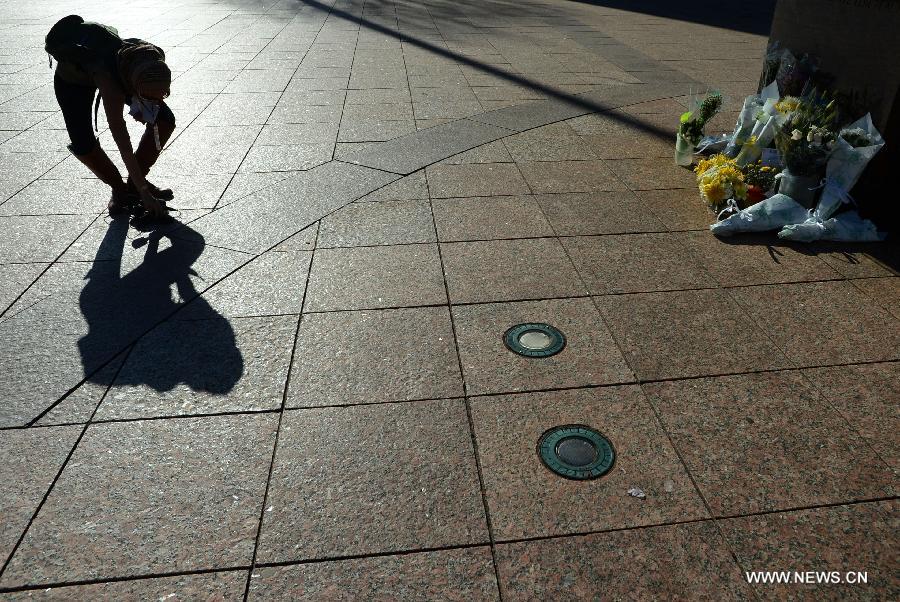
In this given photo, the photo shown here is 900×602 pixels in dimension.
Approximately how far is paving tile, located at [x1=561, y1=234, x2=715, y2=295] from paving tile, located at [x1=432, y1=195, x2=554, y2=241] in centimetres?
39

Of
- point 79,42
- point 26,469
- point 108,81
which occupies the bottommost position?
point 26,469

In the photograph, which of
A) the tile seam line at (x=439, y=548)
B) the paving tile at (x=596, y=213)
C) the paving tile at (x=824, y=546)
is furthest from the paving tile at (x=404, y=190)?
the paving tile at (x=824, y=546)

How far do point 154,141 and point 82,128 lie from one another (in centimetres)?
53

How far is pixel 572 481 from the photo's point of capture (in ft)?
9.34

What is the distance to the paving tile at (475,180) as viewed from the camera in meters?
5.81

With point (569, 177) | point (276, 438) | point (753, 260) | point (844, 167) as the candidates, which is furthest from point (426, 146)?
point (276, 438)

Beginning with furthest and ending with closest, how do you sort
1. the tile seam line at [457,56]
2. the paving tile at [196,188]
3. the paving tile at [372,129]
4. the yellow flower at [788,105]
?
1. the tile seam line at [457,56]
2. the paving tile at [372,129]
3. the paving tile at [196,188]
4. the yellow flower at [788,105]

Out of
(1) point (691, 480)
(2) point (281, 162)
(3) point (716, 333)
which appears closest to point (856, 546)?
(1) point (691, 480)

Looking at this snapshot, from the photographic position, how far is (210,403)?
3320mm

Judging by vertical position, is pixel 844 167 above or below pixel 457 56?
above

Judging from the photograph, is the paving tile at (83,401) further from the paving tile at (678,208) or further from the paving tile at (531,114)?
the paving tile at (531,114)

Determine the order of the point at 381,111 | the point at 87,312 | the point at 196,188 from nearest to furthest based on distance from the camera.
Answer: the point at 87,312, the point at 196,188, the point at 381,111

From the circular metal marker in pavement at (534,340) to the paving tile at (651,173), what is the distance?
8.56 ft

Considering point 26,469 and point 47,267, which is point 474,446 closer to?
point 26,469
